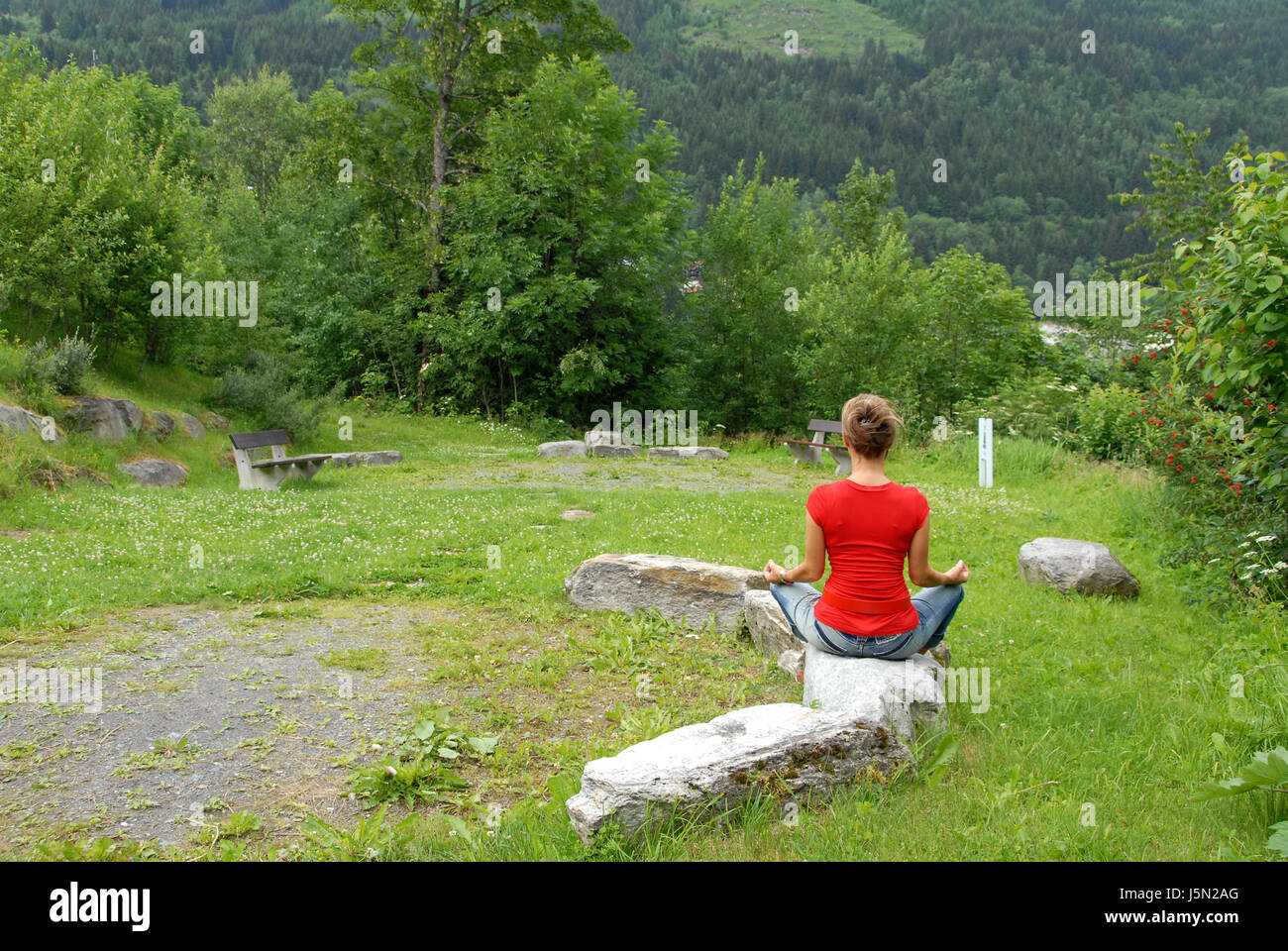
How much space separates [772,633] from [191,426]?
1438cm

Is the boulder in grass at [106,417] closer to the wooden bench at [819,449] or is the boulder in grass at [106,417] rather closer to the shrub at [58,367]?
the shrub at [58,367]

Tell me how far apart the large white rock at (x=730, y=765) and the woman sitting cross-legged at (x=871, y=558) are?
0.69m

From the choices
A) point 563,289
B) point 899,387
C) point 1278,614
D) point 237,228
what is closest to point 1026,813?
point 1278,614

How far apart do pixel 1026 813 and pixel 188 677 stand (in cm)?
514

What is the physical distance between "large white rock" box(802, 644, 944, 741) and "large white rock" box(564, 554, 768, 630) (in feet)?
7.79

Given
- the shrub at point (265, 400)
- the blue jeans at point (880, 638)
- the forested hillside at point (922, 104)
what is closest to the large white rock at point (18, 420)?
the shrub at point (265, 400)

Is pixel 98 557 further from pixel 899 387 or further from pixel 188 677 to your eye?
pixel 899 387

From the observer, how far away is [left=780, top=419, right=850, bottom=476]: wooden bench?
19.1 metres

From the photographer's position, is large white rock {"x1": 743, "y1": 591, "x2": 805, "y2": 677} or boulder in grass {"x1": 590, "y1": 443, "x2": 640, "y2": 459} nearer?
large white rock {"x1": 743, "y1": 591, "x2": 805, "y2": 677}

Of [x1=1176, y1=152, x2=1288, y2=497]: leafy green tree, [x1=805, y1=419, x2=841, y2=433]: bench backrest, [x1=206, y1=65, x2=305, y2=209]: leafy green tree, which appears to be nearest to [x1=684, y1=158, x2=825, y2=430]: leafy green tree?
[x1=805, y1=419, x2=841, y2=433]: bench backrest

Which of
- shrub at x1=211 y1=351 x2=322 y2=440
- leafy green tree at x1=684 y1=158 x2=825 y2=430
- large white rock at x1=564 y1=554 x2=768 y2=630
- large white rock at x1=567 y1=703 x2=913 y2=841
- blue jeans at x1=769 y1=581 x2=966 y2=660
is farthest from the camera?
leafy green tree at x1=684 y1=158 x2=825 y2=430

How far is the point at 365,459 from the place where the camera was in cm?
1838

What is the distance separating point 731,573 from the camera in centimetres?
788

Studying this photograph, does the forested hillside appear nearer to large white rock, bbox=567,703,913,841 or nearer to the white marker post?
the white marker post
